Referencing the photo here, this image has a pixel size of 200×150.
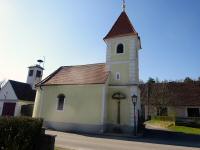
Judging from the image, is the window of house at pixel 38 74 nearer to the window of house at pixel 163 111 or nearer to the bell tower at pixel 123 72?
the bell tower at pixel 123 72

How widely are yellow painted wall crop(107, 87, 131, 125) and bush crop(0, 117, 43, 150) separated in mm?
12972

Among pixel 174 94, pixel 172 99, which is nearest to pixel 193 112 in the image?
pixel 172 99

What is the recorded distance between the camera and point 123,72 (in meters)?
21.4

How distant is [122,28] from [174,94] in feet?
61.1

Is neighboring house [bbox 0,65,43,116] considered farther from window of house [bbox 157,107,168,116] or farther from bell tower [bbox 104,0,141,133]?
window of house [bbox 157,107,168,116]

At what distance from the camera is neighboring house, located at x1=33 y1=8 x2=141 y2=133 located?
65.3 ft

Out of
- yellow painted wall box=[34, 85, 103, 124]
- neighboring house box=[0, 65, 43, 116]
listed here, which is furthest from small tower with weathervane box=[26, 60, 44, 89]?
yellow painted wall box=[34, 85, 103, 124]

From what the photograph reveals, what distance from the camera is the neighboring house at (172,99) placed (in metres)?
32.8

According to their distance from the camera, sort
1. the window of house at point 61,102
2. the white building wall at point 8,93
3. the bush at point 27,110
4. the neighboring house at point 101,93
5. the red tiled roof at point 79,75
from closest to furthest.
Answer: the neighboring house at point 101,93 < the red tiled roof at point 79,75 < the window of house at point 61,102 < the bush at point 27,110 < the white building wall at point 8,93

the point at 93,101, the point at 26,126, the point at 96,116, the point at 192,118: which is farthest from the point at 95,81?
the point at 192,118

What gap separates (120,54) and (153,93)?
1862cm

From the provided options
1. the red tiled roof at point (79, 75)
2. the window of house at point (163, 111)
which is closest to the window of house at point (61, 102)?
the red tiled roof at point (79, 75)

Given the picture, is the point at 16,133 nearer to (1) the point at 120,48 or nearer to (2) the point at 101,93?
(2) the point at 101,93

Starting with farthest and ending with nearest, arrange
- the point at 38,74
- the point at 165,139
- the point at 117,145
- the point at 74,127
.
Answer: the point at 38,74 → the point at 74,127 → the point at 165,139 → the point at 117,145
